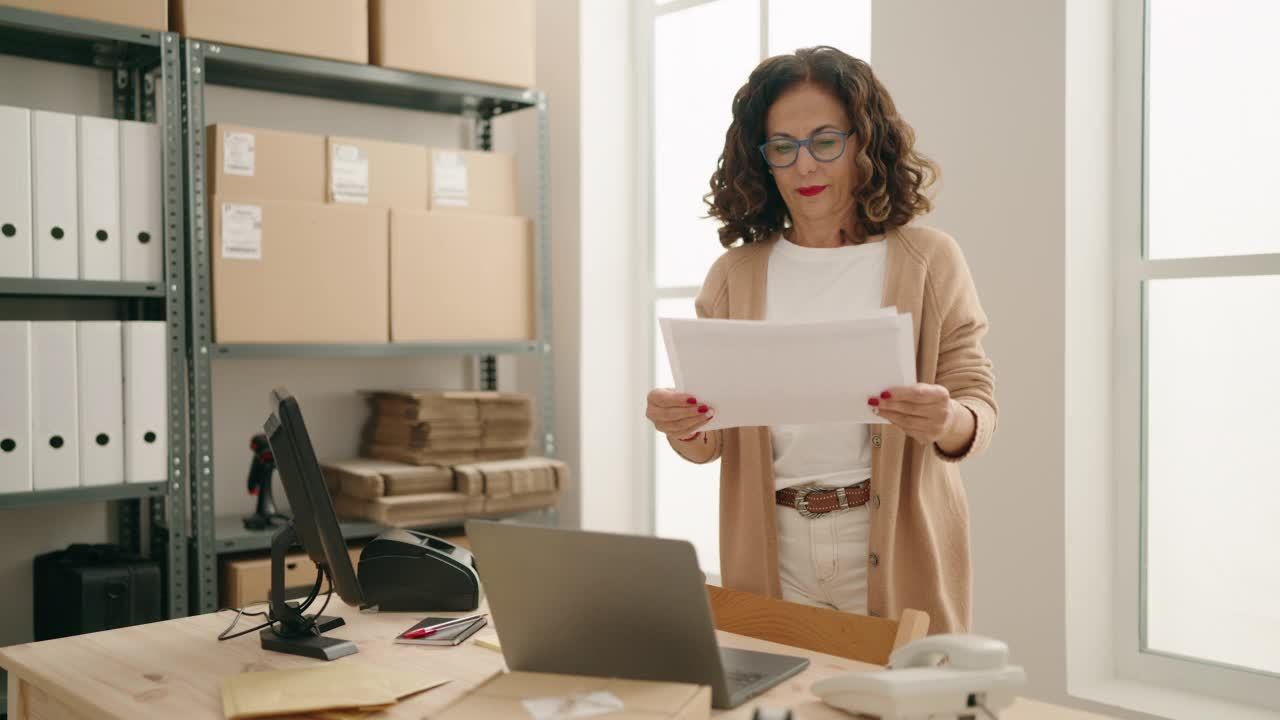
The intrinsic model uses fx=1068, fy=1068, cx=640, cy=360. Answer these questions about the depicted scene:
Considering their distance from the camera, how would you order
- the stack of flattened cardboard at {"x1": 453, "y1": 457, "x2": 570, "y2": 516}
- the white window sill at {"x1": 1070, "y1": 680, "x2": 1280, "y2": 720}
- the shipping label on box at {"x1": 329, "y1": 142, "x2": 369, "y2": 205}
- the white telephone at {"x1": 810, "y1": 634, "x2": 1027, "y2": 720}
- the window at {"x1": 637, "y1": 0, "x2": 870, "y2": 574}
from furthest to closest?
1. the window at {"x1": 637, "y1": 0, "x2": 870, "y2": 574}
2. the stack of flattened cardboard at {"x1": 453, "y1": 457, "x2": 570, "y2": 516}
3. the shipping label on box at {"x1": 329, "y1": 142, "x2": 369, "y2": 205}
4. the white window sill at {"x1": 1070, "y1": 680, "x2": 1280, "y2": 720}
5. the white telephone at {"x1": 810, "y1": 634, "x2": 1027, "y2": 720}

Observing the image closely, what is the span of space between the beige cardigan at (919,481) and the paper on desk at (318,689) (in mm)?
594

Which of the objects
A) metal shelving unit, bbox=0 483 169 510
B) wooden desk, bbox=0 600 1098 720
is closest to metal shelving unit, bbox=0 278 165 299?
metal shelving unit, bbox=0 483 169 510

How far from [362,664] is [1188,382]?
5.90 ft

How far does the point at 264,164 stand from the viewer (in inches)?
106

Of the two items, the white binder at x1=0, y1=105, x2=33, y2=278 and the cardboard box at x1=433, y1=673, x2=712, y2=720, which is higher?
the white binder at x1=0, y1=105, x2=33, y2=278

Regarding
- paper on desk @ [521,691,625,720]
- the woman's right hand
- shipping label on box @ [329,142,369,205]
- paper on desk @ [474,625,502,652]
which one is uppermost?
shipping label on box @ [329,142,369,205]

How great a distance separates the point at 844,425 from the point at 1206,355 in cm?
105

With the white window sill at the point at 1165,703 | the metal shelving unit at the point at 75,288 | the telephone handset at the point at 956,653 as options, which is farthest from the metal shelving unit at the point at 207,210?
the telephone handset at the point at 956,653

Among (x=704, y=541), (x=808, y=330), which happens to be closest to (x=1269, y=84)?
(x=808, y=330)

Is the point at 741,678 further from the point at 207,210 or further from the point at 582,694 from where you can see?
the point at 207,210

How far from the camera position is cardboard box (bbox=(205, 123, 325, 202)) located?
8.61ft

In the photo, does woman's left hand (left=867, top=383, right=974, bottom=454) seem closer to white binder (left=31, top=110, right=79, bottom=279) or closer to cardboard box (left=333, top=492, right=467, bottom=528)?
cardboard box (left=333, top=492, right=467, bottom=528)

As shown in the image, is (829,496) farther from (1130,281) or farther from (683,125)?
(683,125)

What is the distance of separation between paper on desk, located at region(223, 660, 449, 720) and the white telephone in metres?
0.52
